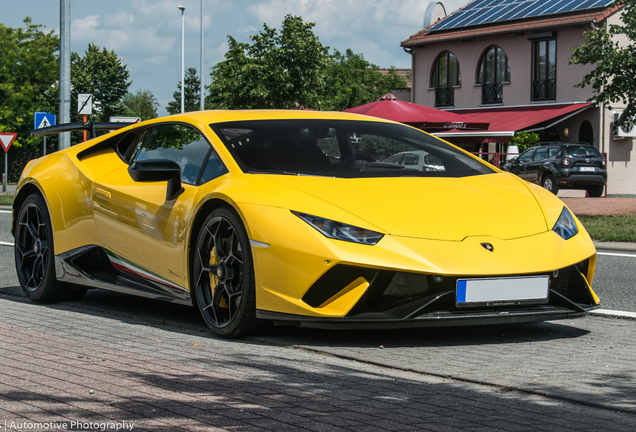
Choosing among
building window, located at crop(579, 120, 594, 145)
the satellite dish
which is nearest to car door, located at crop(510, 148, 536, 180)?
building window, located at crop(579, 120, 594, 145)

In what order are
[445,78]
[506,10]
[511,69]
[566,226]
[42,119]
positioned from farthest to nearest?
[445,78]
[506,10]
[511,69]
[42,119]
[566,226]

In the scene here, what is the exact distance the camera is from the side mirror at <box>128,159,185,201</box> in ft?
17.3

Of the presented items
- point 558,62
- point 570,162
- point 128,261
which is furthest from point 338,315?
point 558,62

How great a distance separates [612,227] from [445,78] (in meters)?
26.9

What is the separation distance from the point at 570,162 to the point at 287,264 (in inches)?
848

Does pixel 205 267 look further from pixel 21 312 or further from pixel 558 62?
pixel 558 62

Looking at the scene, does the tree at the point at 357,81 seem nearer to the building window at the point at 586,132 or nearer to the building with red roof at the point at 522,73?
the building with red roof at the point at 522,73

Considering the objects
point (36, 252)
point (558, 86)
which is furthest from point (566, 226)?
point (558, 86)

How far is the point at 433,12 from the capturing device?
1773 inches

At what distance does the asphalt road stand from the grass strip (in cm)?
184

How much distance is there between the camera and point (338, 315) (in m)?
4.38

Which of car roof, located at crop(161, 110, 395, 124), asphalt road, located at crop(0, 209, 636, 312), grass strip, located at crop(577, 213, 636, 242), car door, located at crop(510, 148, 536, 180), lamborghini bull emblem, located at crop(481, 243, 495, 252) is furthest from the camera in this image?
car door, located at crop(510, 148, 536, 180)

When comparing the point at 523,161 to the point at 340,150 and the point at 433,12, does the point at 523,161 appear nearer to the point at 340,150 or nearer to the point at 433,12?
the point at 433,12

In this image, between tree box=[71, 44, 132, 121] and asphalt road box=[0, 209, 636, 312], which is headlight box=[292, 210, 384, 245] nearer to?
asphalt road box=[0, 209, 636, 312]
